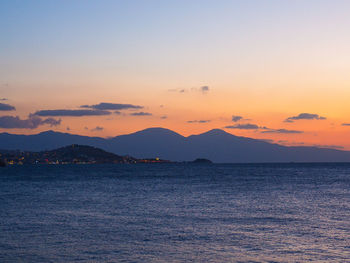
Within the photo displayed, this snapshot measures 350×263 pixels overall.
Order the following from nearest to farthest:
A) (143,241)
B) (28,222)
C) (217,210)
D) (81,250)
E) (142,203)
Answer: (81,250)
(143,241)
(28,222)
(217,210)
(142,203)

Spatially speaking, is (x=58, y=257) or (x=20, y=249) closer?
(x=58, y=257)

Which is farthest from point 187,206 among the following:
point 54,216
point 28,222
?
point 28,222

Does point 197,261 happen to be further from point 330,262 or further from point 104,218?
point 104,218

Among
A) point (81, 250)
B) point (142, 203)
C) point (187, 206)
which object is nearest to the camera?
point (81, 250)

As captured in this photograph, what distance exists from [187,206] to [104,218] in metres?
13.8

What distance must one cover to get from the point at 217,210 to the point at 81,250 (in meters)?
23.6

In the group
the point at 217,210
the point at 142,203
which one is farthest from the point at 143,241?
the point at 142,203

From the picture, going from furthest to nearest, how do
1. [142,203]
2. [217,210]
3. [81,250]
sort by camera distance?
[142,203], [217,210], [81,250]

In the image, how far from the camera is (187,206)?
53.5 meters

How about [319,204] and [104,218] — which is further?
[319,204]

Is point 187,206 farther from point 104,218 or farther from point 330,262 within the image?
point 330,262

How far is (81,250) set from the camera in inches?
1097

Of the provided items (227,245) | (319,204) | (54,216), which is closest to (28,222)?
(54,216)

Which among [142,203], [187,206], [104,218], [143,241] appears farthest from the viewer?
[142,203]
